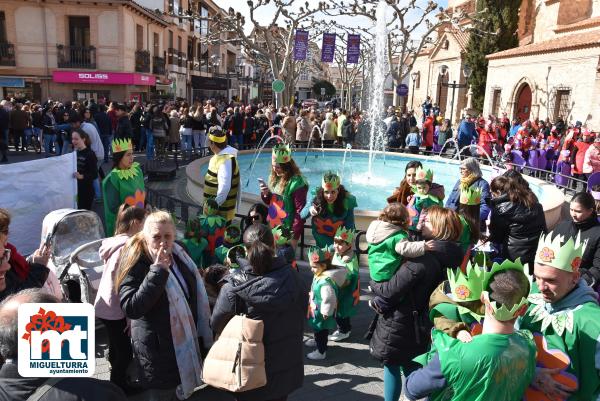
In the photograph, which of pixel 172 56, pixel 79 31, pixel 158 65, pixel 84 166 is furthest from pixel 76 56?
pixel 84 166

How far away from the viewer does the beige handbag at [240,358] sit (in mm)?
2898

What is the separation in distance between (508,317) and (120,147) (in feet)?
14.8

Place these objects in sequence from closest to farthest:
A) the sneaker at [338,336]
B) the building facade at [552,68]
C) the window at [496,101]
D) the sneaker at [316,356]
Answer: the sneaker at [316,356] < the sneaker at [338,336] < the building facade at [552,68] < the window at [496,101]

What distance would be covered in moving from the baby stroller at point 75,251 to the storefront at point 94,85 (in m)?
25.8

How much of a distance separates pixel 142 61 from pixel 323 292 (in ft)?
101

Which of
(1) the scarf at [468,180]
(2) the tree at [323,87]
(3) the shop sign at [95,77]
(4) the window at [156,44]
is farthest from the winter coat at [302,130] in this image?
(2) the tree at [323,87]

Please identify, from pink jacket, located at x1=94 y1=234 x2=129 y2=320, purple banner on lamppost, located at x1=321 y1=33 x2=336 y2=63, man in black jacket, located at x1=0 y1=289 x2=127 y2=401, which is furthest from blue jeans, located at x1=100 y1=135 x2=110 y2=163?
purple banner on lamppost, located at x1=321 y1=33 x2=336 y2=63

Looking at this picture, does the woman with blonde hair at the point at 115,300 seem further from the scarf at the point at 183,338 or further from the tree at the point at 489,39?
the tree at the point at 489,39

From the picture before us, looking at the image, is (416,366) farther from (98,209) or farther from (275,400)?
(98,209)

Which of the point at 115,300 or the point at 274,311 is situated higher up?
the point at 274,311

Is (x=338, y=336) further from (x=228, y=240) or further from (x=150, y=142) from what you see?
(x=150, y=142)

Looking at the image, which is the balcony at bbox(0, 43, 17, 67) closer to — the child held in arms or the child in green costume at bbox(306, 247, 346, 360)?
the child in green costume at bbox(306, 247, 346, 360)

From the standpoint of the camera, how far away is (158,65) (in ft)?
116

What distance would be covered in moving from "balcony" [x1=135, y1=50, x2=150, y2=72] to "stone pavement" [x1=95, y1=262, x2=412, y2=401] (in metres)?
29.4
